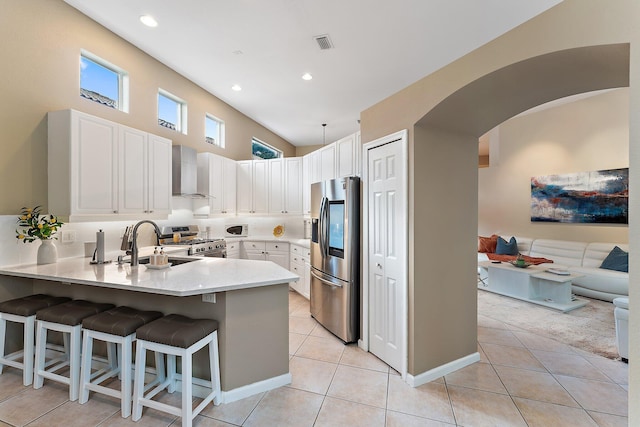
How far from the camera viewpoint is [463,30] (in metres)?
3.19

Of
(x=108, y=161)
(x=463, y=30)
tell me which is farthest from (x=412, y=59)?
(x=108, y=161)

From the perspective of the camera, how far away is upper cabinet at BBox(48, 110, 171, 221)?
2.78 m

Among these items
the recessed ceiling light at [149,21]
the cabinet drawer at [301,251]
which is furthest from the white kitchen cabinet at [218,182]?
the recessed ceiling light at [149,21]

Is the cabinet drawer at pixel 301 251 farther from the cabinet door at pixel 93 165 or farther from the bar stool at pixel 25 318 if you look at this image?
the bar stool at pixel 25 318

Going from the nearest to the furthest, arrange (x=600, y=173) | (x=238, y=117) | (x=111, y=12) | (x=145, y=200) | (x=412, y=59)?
(x=111, y=12), (x=145, y=200), (x=412, y=59), (x=600, y=173), (x=238, y=117)

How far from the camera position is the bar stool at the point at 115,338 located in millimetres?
1923

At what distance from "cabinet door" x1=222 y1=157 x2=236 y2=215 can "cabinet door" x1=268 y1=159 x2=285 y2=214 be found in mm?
708

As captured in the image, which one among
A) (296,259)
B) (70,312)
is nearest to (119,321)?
(70,312)

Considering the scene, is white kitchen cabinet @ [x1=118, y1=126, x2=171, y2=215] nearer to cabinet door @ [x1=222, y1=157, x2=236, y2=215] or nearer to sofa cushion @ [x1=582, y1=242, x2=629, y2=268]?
cabinet door @ [x1=222, y1=157, x2=236, y2=215]

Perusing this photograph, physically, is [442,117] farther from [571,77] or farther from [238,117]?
[238,117]

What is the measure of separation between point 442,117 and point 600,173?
4.87 m

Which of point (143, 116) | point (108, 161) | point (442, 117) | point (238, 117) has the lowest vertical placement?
point (108, 161)

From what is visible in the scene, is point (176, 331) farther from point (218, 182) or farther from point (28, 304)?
point (218, 182)

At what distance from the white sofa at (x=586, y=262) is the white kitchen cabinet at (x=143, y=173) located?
19.1ft
